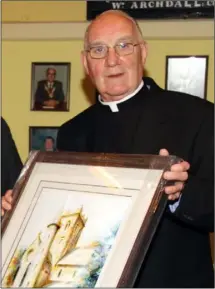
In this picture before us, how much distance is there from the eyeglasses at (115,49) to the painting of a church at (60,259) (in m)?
0.43

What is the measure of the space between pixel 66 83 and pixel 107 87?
851 mm

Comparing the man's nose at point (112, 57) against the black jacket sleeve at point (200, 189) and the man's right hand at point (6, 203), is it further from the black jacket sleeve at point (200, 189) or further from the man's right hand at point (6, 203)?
the man's right hand at point (6, 203)

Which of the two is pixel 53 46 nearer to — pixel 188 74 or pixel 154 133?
pixel 188 74

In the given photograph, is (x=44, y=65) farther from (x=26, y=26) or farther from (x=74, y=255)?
(x=74, y=255)

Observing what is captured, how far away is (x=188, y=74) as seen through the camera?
2.06 metres

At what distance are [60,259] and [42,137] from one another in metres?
1.20

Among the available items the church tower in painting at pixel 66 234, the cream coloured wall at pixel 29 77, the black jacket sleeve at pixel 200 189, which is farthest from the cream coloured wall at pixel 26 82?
the church tower in painting at pixel 66 234

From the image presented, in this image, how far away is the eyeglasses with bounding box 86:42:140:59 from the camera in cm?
130

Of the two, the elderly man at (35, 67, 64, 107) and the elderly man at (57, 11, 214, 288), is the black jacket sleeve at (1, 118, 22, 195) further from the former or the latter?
the elderly man at (35, 67, 64, 107)

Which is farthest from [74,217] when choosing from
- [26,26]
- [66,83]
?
[26,26]

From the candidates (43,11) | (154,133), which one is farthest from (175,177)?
(43,11)

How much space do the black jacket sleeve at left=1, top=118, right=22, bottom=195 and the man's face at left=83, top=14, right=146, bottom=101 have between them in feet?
1.08

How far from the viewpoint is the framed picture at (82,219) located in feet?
3.12

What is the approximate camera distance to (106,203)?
3.39 feet
